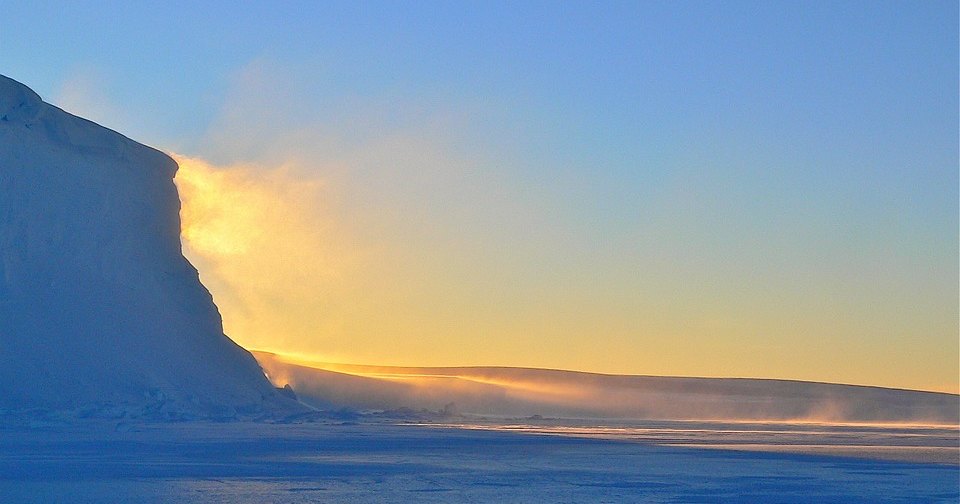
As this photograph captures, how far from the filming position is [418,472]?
13.3 metres

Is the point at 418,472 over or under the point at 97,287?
under

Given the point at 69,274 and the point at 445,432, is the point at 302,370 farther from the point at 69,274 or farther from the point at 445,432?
the point at 445,432

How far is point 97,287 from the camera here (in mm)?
28453

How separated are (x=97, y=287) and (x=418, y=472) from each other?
17.5 metres

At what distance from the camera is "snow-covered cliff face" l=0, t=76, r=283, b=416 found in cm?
2584

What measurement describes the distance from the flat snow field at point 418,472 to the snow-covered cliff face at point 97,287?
4684 millimetres

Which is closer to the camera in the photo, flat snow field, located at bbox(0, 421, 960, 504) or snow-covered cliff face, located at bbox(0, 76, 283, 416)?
flat snow field, located at bbox(0, 421, 960, 504)

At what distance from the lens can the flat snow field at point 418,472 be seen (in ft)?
35.1

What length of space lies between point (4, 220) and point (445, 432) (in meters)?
12.1

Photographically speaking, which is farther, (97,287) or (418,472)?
(97,287)

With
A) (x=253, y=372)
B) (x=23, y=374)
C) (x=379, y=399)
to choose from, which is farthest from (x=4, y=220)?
(x=379, y=399)

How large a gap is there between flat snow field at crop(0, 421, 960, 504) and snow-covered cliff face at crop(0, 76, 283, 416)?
4.68m

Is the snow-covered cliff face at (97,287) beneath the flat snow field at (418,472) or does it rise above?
above

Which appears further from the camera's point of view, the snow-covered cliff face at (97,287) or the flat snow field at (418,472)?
the snow-covered cliff face at (97,287)
